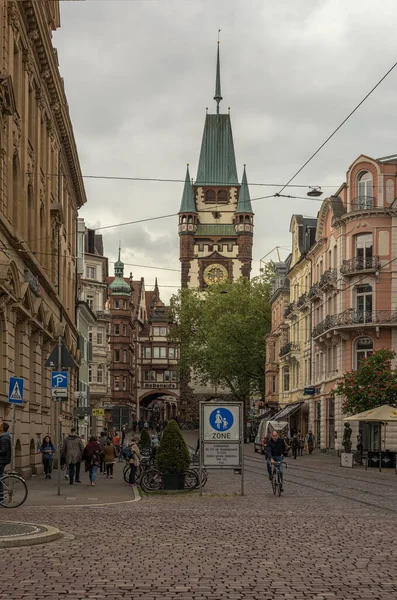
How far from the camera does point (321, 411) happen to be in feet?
216

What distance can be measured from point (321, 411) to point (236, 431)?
135ft

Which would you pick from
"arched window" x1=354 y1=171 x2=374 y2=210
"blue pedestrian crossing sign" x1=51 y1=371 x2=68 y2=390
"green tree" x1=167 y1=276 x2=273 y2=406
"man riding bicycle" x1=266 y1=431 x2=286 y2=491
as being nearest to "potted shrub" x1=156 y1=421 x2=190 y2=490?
"man riding bicycle" x1=266 y1=431 x2=286 y2=491

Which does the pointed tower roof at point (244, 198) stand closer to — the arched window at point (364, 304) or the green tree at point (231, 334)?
the green tree at point (231, 334)

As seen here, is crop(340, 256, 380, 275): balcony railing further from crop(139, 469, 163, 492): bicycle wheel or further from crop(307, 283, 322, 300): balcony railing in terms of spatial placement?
crop(139, 469, 163, 492): bicycle wheel

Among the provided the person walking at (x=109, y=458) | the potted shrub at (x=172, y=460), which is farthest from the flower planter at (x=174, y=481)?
the person walking at (x=109, y=458)

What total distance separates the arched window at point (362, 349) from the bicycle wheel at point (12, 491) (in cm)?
4014

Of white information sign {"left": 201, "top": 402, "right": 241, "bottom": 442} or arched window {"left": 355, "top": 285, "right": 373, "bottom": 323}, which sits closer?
white information sign {"left": 201, "top": 402, "right": 241, "bottom": 442}

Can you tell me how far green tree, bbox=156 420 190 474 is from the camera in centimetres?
2589

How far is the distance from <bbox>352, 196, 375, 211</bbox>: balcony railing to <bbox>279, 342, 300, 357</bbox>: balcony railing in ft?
67.7

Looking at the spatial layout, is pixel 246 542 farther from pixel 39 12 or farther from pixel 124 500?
pixel 39 12

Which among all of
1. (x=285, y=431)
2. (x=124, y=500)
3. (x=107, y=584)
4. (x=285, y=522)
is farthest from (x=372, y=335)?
(x=107, y=584)

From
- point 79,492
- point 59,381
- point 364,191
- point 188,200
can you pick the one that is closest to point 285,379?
point 364,191

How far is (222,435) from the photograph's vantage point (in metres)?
25.3

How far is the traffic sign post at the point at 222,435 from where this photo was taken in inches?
994
